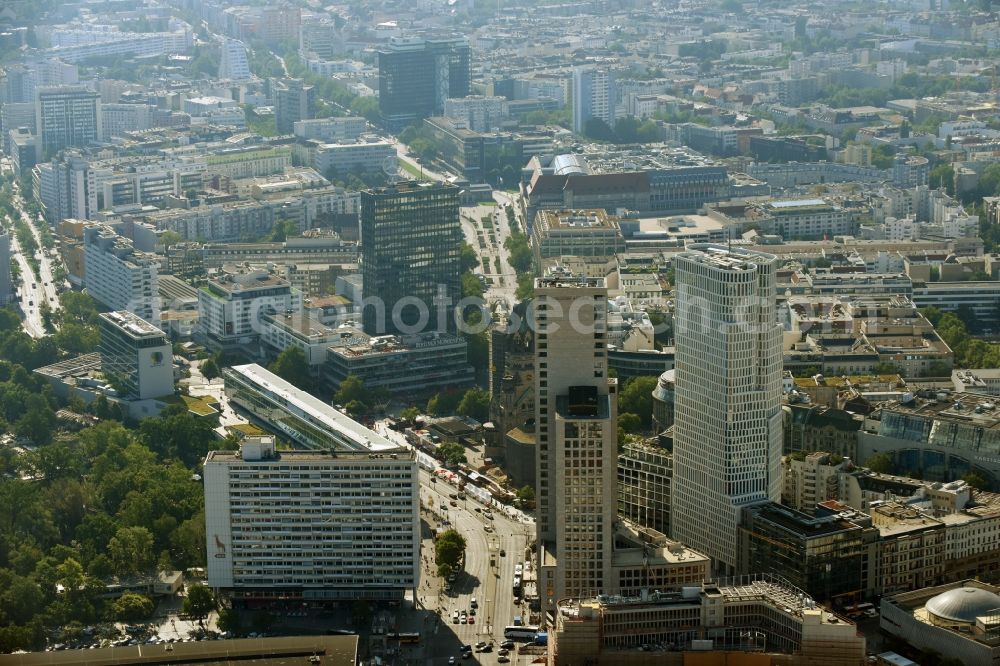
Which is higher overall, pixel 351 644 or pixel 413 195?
pixel 413 195

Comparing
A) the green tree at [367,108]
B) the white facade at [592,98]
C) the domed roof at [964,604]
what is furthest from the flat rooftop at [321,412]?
the green tree at [367,108]

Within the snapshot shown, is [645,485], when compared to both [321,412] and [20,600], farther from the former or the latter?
[20,600]

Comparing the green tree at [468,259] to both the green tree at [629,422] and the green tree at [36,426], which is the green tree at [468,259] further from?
the green tree at [36,426]

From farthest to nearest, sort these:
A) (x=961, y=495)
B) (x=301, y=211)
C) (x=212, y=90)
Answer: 1. (x=212, y=90)
2. (x=301, y=211)
3. (x=961, y=495)

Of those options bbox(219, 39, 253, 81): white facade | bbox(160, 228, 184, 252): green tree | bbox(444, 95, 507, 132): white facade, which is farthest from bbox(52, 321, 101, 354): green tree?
bbox(219, 39, 253, 81): white facade

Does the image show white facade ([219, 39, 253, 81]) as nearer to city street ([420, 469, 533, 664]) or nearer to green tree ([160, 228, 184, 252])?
green tree ([160, 228, 184, 252])

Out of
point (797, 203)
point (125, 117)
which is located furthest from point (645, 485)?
point (125, 117)

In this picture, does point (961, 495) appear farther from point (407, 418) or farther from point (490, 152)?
point (490, 152)

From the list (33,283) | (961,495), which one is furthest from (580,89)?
(961,495)
